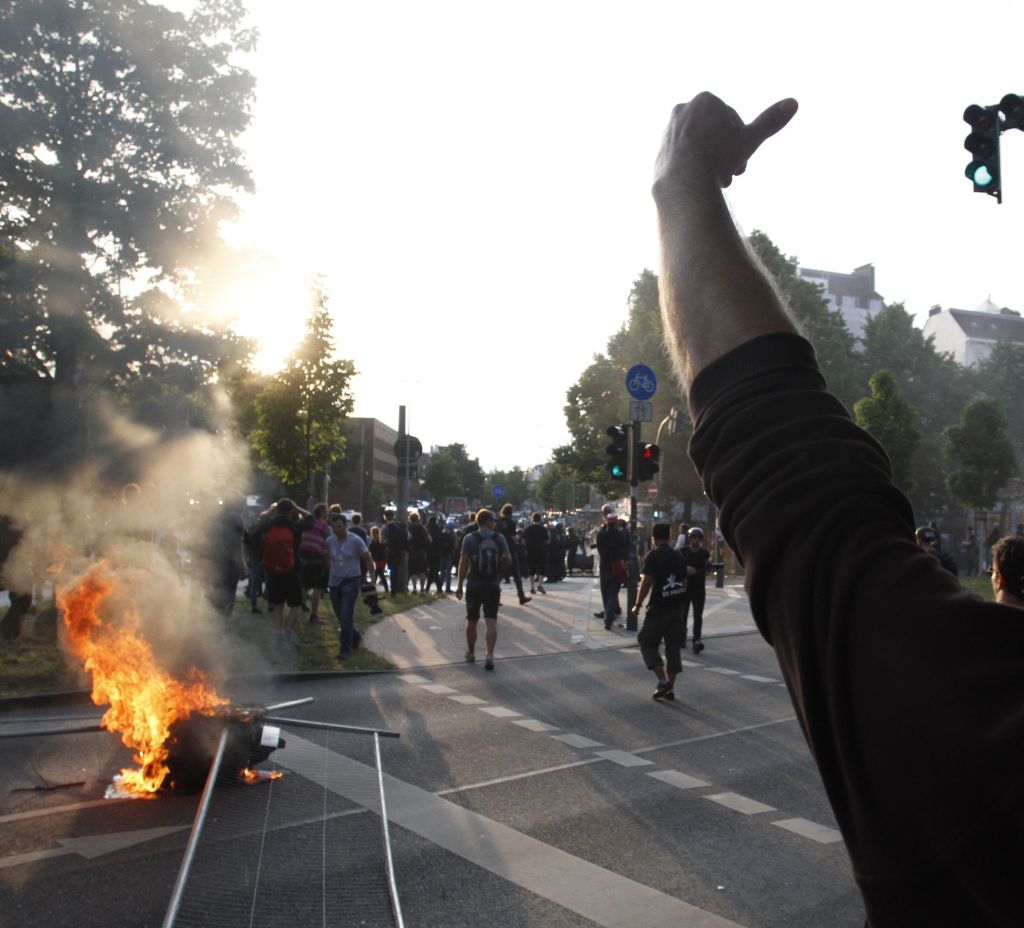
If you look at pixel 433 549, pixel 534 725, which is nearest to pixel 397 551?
pixel 433 549

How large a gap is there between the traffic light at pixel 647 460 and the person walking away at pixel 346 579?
613cm

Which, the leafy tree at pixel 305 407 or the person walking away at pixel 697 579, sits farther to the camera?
the leafy tree at pixel 305 407

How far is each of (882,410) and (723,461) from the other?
36.0m

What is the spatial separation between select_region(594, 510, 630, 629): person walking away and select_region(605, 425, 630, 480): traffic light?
0.99m

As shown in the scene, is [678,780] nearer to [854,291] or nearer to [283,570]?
[283,570]

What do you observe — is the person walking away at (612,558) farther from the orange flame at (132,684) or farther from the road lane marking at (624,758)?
the orange flame at (132,684)

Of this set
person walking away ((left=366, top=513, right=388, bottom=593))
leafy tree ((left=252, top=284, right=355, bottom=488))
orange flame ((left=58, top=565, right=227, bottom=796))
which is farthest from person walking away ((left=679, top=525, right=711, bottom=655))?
leafy tree ((left=252, top=284, right=355, bottom=488))

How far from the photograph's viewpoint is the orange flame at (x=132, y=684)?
22.1 ft

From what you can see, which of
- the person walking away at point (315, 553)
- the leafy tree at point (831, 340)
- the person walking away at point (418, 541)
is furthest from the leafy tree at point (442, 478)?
the person walking away at point (315, 553)

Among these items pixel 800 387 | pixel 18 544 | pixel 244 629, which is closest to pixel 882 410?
pixel 244 629

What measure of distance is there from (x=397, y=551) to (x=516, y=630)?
19.4 feet

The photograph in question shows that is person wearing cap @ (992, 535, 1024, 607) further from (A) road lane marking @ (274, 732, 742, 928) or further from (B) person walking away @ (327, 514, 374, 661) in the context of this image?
(B) person walking away @ (327, 514, 374, 661)

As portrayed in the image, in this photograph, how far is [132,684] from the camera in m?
7.11

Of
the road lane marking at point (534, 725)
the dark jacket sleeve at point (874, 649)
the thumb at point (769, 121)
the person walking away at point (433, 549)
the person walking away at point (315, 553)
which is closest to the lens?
the dark jacket sleeve at point (874, 649)
